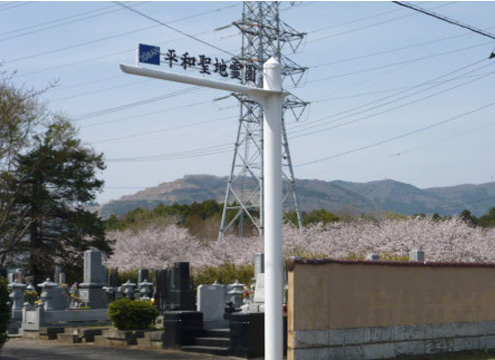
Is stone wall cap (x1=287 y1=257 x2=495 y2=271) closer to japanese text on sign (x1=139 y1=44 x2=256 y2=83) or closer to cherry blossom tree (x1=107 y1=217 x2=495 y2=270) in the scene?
japanese text on sign (x1=139 y1=44 x2=256 y2=83)

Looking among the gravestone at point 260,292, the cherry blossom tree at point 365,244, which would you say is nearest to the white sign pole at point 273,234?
the gravestone at point 260,292

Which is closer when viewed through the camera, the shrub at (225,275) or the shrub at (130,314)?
the shrub at (130,314)

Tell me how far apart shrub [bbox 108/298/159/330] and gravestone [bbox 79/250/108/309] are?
963 cm

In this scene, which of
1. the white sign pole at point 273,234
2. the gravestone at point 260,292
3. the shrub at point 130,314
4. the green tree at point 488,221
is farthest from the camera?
the green tree at point 488,221

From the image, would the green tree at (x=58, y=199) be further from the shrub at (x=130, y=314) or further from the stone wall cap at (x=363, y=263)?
the stone wall cap at (x=363, y=263)

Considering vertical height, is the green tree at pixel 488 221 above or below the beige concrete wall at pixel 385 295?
above

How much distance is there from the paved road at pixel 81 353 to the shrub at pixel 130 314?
97 centimetres

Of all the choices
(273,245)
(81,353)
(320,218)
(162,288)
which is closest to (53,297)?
(162,288)

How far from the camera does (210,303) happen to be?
24781 millimetres

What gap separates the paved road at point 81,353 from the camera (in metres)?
18.6

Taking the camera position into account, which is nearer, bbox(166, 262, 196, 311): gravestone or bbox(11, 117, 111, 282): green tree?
bbox(166, 262, 196, 311): gravestone

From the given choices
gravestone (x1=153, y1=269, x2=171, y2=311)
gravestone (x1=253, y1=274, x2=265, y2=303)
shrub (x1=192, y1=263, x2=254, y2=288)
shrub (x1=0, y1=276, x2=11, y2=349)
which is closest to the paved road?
shrub (x1=0, y1=276, x2=11, y2=349)

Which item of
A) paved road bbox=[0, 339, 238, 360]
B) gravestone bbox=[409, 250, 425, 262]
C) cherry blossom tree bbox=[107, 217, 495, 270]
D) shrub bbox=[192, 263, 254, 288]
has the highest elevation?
cherry blossom tree bbox=[107, 217, 495, 270]

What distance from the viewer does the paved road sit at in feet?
61.1
